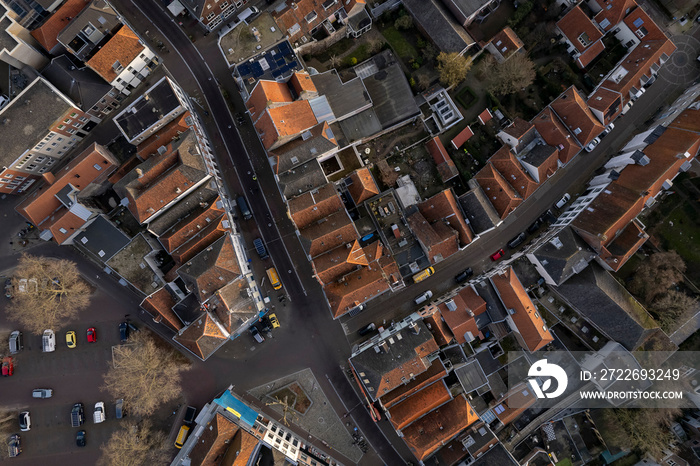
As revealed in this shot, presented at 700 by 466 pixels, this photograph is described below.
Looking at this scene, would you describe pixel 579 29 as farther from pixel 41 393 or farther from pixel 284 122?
pixel 41 393

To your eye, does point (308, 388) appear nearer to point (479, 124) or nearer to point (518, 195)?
point (518, 195)

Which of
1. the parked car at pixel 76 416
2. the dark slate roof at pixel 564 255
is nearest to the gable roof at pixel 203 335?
the parked car at pixel 76 416

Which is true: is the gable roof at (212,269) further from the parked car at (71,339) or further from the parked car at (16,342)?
the parked car at (16,342)

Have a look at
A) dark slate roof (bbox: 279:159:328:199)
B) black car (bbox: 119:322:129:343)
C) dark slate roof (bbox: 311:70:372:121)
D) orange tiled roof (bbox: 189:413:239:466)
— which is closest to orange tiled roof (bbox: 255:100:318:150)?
dark slate roof (bbox: 311:70:372:121)

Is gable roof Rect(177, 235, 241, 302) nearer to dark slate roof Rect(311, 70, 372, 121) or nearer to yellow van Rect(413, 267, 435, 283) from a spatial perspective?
dark slate roof Rect(311, 70, 372, 121)

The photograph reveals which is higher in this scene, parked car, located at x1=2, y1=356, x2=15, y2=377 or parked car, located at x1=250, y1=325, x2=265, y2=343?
parked car, located at x1=2, y1=356, x2=15, y2=377

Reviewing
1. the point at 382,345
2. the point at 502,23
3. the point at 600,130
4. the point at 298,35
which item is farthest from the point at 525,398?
the point at 298,35

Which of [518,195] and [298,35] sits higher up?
[298,35]
